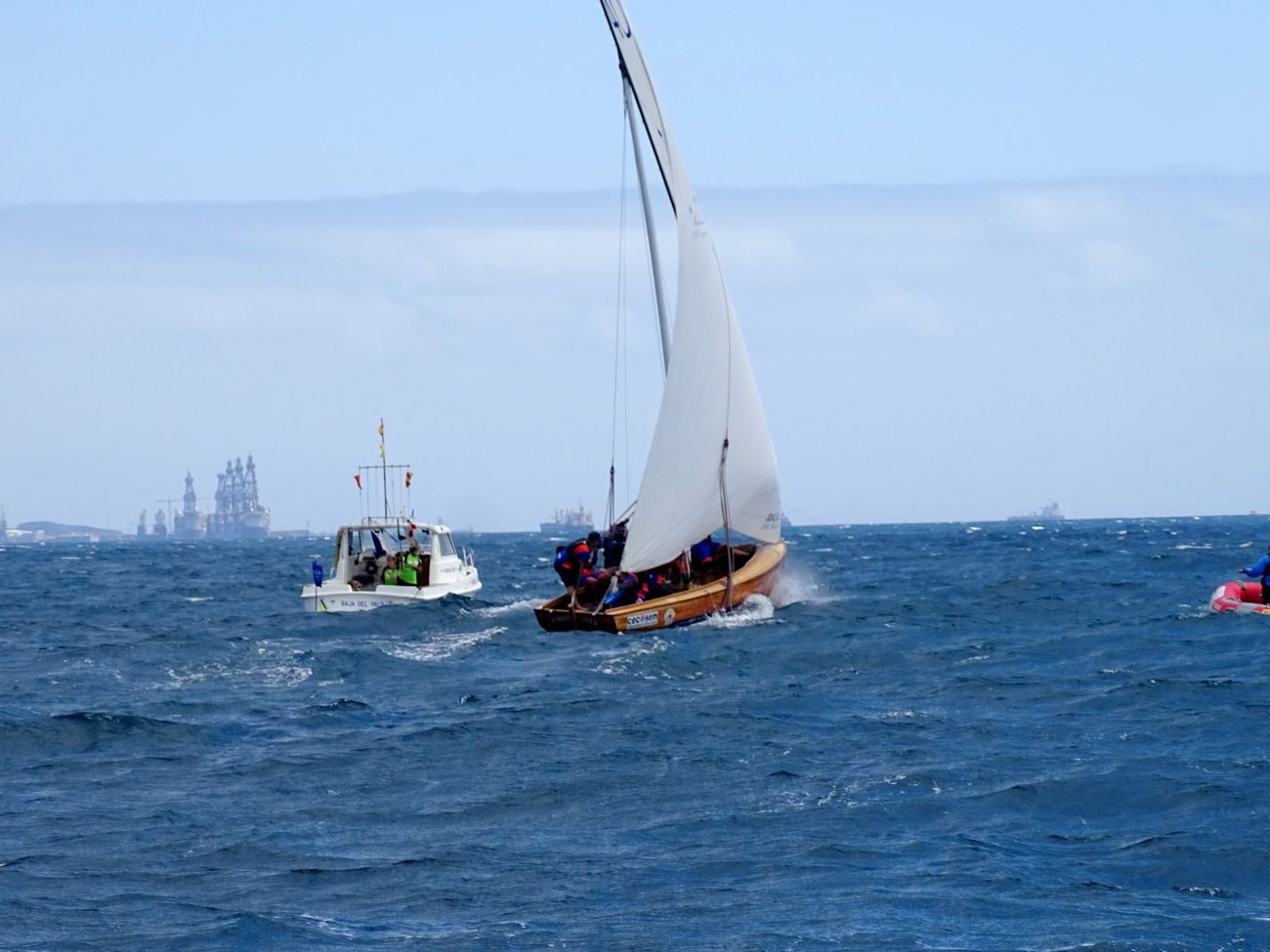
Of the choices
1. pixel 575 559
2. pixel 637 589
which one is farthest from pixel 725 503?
pixel 575 559

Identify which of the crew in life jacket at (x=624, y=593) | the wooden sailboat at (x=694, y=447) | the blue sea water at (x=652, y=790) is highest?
the wooden sailboat at (x=694, y=447)

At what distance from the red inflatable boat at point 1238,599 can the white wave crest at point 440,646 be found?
13.9m

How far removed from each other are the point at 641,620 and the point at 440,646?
12.1 feet

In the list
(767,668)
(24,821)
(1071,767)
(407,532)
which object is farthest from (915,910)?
(407,532)

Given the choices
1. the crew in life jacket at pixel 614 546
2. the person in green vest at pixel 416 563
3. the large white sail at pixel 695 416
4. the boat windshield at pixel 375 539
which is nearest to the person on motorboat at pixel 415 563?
the person in green vest at pixel 416 563

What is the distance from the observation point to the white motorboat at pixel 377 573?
3594 centimetres

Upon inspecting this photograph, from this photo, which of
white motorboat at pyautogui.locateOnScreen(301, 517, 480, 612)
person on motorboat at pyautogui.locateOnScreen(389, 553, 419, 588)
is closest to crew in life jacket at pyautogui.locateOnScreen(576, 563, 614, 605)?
white motorboat at pyautogui.locateOnScreen(301, 517, 480, 612)

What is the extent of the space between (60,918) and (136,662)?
16.8 meters

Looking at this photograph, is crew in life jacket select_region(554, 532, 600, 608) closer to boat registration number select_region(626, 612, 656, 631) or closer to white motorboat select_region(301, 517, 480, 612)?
boat registration number select_region(626, 612, 656, 631)

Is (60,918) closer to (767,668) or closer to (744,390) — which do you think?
(767,668)

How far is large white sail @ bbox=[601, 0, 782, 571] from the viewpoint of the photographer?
2984 cm

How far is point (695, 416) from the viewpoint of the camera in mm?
30438

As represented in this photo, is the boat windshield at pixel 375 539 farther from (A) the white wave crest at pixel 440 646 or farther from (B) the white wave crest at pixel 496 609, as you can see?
(A) the white wave crest at pixel 440 646

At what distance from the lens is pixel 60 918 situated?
37.5ft
